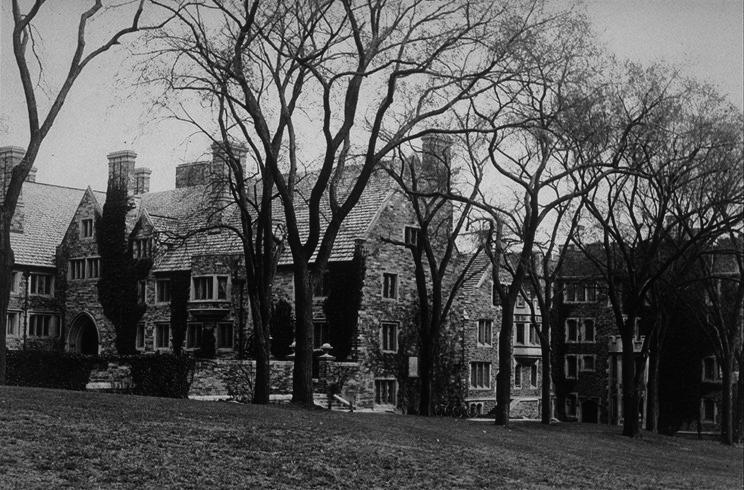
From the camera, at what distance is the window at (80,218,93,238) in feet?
185

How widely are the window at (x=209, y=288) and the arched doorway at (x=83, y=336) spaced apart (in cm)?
722

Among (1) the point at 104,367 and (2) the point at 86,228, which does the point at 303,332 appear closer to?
(1) the point at 104,367

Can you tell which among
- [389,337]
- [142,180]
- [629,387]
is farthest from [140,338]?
[629,387]

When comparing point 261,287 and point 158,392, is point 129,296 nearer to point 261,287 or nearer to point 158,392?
point 158,392

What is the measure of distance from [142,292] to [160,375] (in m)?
18.9

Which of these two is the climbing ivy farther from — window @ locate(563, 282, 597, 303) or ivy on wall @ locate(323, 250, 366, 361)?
window @ locate(563, 282, 597, 303)

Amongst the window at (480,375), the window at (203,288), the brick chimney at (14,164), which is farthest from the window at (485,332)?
the brick chimney at (14,164)

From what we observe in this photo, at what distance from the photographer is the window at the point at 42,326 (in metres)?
55.2

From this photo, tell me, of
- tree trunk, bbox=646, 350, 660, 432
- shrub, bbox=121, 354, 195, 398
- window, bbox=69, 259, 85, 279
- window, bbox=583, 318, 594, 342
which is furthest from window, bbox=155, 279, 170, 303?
window, bbox=583, 318, 594, 342

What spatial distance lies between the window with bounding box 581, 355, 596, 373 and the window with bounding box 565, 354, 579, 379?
40cm

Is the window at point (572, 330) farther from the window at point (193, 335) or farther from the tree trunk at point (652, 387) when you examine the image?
the window at point (193, 335)

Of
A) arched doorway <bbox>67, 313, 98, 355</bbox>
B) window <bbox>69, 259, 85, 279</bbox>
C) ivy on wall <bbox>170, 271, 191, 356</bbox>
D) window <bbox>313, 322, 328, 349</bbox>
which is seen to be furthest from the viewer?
window <bbox>69, 259, 85, 279</bbox>

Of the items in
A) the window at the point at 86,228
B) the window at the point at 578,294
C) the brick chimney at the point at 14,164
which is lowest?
the window at the point at 578,294

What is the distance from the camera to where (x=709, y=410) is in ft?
203
